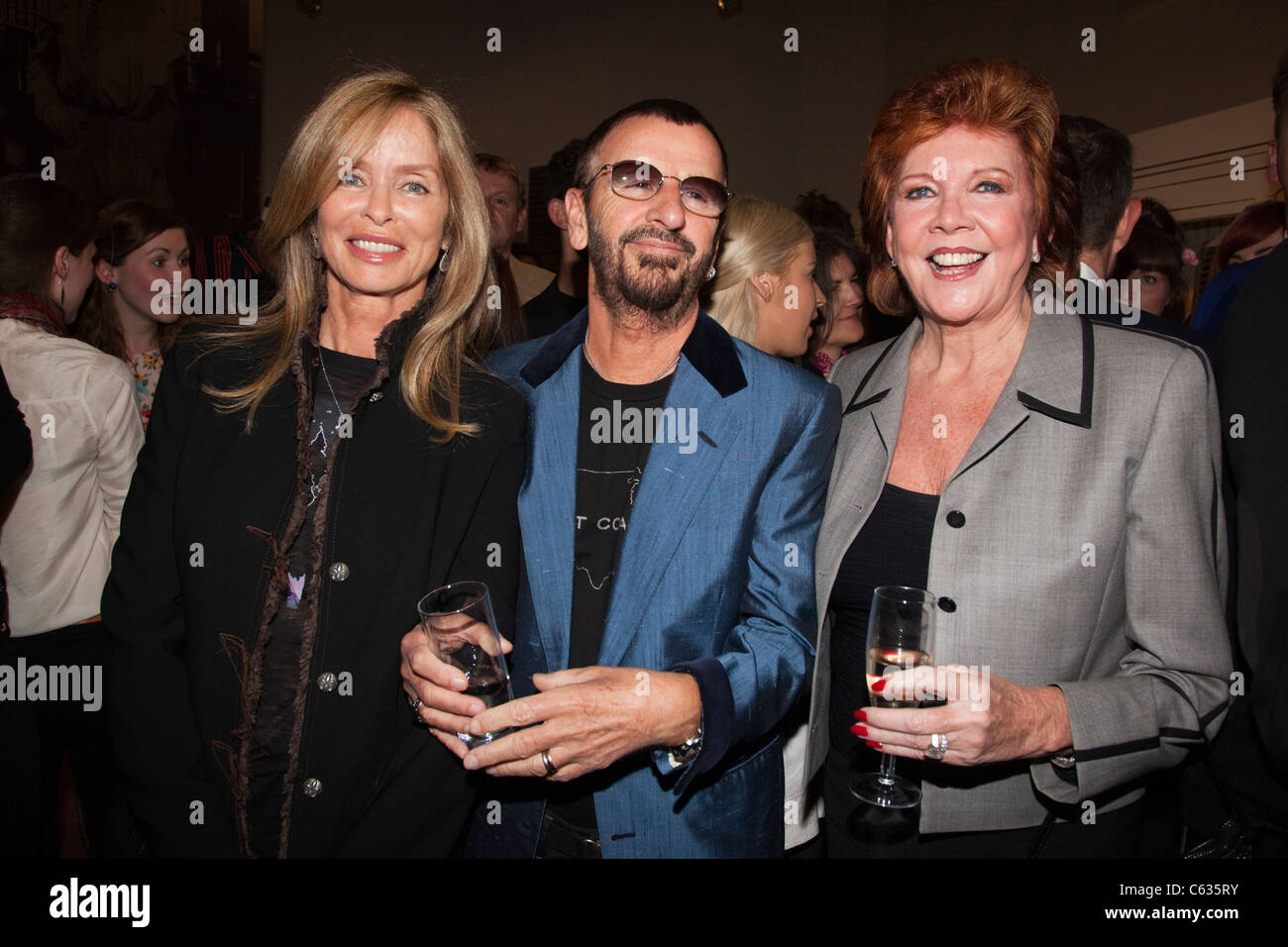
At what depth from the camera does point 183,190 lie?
5859 mm

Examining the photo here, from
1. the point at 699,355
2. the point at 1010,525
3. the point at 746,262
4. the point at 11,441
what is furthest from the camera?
the point at 746,262

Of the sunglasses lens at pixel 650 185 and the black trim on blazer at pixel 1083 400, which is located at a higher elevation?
the sunglasses lens at pixel 650 185

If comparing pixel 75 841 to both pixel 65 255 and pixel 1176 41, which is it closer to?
pixel 65 255

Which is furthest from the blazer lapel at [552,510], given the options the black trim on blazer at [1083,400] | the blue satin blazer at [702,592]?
the black trim on blazer at [1083,400]

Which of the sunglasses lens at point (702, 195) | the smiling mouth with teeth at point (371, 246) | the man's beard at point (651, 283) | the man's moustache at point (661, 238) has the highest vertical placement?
the sunglasses lens at point (702, 195)

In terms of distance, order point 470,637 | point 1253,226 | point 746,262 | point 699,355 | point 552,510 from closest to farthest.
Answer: point 470,637 < point 552,510 < point 699,355 < point 746,262 < point 1253,226

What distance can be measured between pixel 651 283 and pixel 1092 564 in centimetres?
109

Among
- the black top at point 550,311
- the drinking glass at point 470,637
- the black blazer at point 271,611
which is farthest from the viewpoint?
the black top at point 550,311

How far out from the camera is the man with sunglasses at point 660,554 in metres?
1.68

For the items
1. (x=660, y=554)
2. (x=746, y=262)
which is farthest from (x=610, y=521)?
(x=746, y=262)

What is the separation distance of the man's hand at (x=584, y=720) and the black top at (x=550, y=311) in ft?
9.08

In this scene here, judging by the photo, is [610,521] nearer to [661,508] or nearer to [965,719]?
[661,508]

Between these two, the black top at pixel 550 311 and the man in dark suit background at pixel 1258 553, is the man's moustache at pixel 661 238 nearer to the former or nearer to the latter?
the man in dark suit background at pixel 1258 553

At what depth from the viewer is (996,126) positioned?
1.89 m
